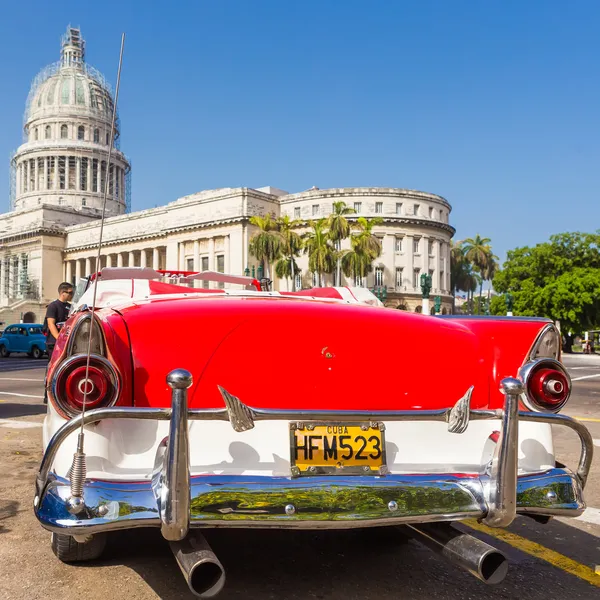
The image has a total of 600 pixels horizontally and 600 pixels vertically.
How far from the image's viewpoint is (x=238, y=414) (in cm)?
239

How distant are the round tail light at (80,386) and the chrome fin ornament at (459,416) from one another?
1.27m

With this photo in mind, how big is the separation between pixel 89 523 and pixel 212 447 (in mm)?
503

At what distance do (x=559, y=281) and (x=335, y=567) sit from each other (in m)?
51.0

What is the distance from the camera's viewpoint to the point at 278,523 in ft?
7.49

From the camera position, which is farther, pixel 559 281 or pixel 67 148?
pixel 67 148

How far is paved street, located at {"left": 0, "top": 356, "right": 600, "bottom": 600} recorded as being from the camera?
288cm

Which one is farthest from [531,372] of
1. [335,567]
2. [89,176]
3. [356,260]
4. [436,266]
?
[89,176]

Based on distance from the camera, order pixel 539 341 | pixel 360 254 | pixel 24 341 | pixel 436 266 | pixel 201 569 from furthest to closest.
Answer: pixel 436 266
pixel 360 254
pixel 24 341
pixel 539 341
pixel 201 569

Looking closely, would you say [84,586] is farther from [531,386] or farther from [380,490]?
[531,386]

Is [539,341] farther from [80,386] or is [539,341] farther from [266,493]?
[80,386]

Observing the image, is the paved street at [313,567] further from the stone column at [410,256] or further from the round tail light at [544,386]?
the stone column at [410,256]

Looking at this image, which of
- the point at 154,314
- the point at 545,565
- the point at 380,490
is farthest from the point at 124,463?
the point at 545,565

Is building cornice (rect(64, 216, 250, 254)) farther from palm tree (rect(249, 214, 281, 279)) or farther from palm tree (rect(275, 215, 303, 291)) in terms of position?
palm tree (rect(275, 215, 303, 291))

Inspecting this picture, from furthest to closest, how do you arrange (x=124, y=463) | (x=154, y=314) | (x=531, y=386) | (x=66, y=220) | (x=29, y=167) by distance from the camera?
(x=29, y=167) < (x=66, y=220) < (x=531, y=386) < (x=154, y=314) < (x=124, y=463)
